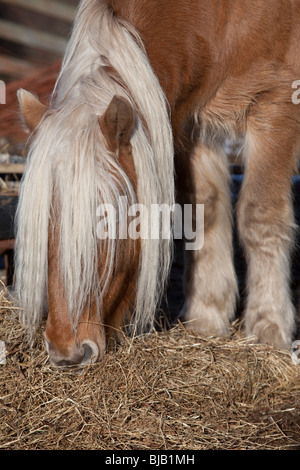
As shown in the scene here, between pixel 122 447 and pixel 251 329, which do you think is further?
pixel 251 329

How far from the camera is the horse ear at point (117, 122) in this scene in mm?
2146

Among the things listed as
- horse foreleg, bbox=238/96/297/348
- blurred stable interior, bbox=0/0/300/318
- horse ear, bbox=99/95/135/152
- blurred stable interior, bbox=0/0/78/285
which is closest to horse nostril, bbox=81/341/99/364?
horse ear, bbox=99/95/135/152

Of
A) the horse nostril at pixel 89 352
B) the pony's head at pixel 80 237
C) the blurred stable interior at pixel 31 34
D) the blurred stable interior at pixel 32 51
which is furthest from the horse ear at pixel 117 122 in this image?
the blurred stable interior at pixel 31 34

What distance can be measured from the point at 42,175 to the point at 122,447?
3.00ft

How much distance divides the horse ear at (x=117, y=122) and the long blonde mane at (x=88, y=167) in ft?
0.12

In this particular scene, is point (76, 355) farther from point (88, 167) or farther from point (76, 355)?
point (88, 167)

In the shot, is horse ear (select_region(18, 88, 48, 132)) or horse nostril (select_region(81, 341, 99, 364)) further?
horse ear (select_region(18, 88, 48, 132))

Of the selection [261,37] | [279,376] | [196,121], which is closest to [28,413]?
[279,376]

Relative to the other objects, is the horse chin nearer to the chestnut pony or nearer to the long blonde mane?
the chestnut pony

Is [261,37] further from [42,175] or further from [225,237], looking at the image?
[42,175]

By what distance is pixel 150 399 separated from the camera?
2389 millimetres

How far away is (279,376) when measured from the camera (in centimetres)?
271

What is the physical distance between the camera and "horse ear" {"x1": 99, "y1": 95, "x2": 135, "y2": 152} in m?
2.15

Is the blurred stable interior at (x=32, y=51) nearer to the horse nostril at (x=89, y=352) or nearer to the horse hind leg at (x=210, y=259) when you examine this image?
the horse hind leg at (x=210, y=259)
